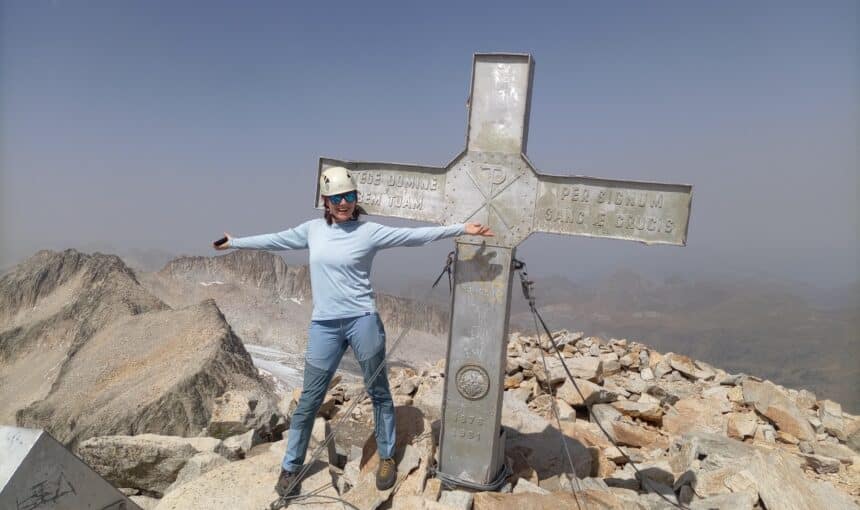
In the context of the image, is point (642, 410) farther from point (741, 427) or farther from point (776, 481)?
point (776, 481)

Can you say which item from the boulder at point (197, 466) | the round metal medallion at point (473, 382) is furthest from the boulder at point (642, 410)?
the boulder at point (197, 466)

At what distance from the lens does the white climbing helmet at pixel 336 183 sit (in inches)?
162

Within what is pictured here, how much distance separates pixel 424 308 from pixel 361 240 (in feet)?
46.0

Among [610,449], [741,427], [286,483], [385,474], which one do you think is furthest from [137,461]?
[741,427]

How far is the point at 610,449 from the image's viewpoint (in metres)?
5.63

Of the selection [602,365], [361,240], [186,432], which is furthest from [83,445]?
[602,365]

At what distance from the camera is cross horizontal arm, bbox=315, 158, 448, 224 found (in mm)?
4551

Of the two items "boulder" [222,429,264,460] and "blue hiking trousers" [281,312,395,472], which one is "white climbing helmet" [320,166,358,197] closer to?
"blue hiking trousers" [281,312,395,472]

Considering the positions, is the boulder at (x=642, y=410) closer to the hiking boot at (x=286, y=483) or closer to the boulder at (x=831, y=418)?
the boulder at (x=831, y=418)

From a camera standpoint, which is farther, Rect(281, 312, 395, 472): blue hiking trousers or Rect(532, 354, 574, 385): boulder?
Rect(532, 354, 574, 385): boulder

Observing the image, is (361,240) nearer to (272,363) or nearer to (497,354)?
(497,354)

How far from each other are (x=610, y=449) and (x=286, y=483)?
356 cm

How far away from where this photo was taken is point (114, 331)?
31.6ft

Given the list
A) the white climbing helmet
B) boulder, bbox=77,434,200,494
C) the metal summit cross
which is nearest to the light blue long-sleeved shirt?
Result: the white climbing helmet
